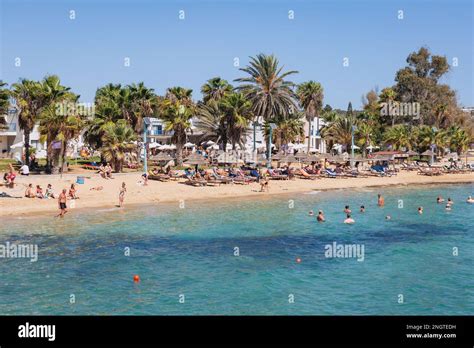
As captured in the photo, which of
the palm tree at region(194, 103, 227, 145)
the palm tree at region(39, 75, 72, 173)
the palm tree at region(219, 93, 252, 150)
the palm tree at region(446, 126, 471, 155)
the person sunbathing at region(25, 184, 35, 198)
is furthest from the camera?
the palm tree at region(446, 126, 471, 155)

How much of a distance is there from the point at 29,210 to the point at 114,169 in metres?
16.1

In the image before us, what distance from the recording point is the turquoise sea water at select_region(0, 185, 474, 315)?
1484 cm

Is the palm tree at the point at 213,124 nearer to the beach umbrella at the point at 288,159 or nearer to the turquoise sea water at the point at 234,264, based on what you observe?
the beach umbrella at the point at 288,159

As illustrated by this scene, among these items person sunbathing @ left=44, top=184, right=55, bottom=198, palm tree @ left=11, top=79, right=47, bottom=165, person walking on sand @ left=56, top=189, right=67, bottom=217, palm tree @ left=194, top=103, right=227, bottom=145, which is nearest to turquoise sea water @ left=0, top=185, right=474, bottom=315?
person walking on sand @ left=56, top=189, right=67, bottom=217

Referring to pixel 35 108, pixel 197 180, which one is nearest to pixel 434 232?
pixel 197 180

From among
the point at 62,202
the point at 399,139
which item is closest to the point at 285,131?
the point at 399,139

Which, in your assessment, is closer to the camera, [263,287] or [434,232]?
[263,287]

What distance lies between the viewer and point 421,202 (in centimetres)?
3828

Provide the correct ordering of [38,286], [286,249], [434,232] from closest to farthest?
[38,286]
[286,249]
[434,232]

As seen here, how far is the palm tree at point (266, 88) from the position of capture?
53.2 meters

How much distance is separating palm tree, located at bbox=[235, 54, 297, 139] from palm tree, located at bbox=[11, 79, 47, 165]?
21.3 meters

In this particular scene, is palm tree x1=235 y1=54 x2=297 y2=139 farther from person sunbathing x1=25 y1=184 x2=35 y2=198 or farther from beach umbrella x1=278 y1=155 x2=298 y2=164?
person sunbathing x1=25 y1=184 x2=35 y2=198

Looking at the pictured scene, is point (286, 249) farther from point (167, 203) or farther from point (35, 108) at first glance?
point (35, 108)
